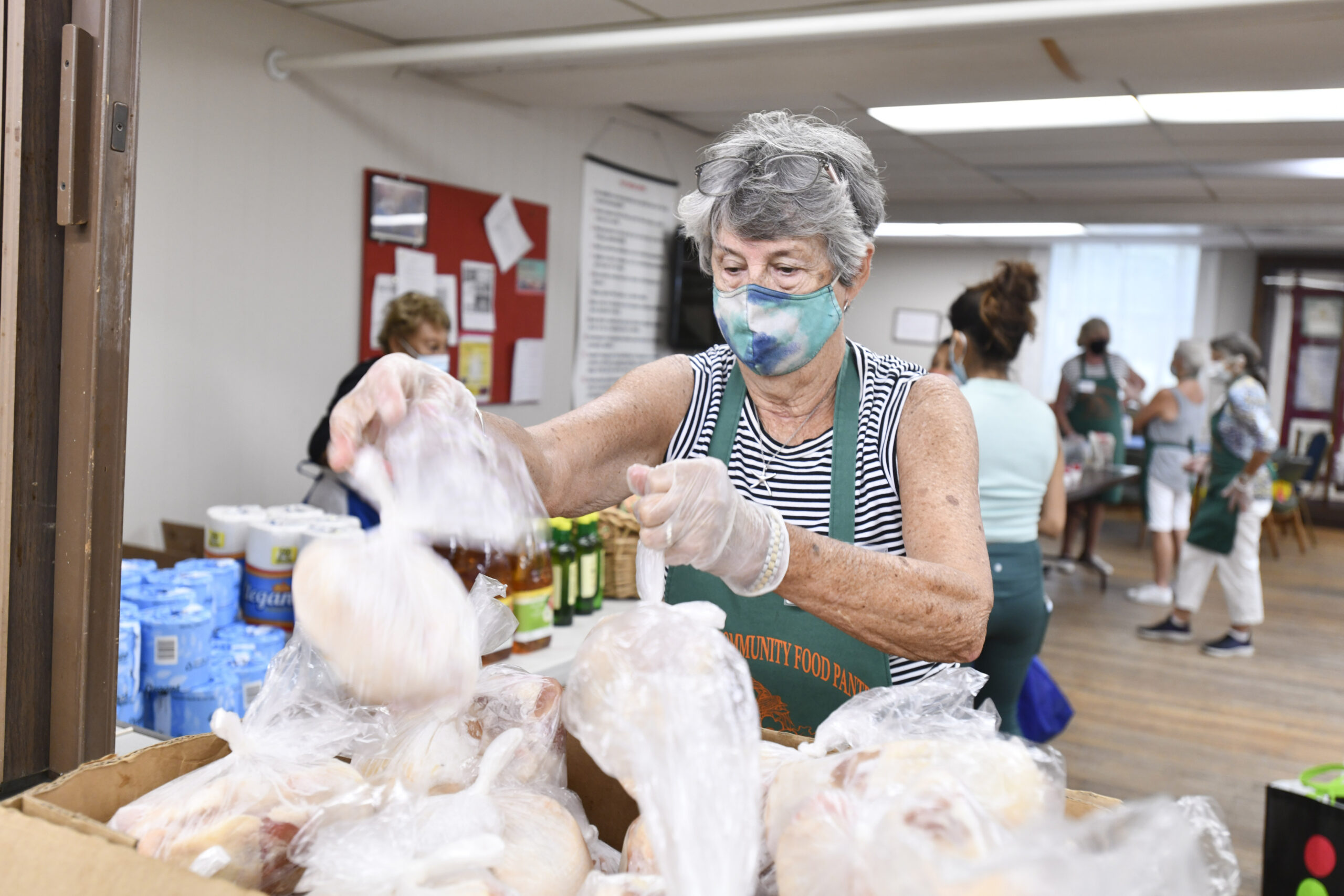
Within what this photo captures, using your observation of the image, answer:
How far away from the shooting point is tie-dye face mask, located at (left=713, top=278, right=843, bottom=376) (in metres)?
1.26

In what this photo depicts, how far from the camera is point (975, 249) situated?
9.98 metres

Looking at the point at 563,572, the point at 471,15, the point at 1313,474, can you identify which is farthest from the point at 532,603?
the point at 1313,474

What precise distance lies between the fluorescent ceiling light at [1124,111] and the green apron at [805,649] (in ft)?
10.3

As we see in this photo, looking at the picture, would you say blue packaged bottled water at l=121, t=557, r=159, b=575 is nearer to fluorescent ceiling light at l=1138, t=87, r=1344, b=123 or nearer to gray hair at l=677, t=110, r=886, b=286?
gray hair at l=677, t=110, r=886, b=286

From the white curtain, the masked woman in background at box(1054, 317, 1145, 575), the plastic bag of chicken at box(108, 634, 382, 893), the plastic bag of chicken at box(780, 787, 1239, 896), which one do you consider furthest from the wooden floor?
the white curtain

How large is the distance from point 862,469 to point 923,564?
238mm

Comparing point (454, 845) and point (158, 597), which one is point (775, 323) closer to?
point (454, 845)

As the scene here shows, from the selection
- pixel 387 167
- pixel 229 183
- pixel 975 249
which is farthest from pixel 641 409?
pixel 975 249

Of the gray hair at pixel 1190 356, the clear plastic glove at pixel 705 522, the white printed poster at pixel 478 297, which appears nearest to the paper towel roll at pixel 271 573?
the clear plastic glove at pixel 705 522

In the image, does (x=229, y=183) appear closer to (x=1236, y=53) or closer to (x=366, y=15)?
(x=366, y=15)

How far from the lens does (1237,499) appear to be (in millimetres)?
4965

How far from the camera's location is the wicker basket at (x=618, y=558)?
2861 millimetres

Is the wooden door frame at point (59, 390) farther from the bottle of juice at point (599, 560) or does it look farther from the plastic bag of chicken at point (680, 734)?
the bottle of juice at point (599, 560)

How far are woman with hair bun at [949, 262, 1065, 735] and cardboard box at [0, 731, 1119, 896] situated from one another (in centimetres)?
178
